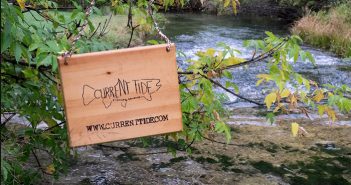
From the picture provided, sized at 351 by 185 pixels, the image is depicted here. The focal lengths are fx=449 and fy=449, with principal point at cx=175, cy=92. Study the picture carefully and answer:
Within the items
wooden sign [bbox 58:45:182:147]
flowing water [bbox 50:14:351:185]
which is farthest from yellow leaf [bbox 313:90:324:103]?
flowing water [bbox 50:14:351:185]

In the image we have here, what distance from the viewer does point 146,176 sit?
15.1 ft

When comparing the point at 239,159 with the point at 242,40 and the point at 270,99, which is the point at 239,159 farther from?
the point at 242,40

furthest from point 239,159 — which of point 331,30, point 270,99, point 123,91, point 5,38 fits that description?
point 331,30

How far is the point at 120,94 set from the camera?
6.11 feet

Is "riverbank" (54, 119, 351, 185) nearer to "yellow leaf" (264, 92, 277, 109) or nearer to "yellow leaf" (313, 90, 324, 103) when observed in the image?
"yellow leaf" (313, 90, 324, 103)

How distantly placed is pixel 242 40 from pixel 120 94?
39.9 ft

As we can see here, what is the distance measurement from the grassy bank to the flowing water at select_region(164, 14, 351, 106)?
18.3 inches

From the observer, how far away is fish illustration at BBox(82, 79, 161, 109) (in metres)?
1.83

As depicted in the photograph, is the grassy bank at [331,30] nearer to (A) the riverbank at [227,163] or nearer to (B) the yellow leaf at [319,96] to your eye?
(A) the riverbank at [227,163]

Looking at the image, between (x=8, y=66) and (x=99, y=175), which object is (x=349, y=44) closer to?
(x=99, y=175)

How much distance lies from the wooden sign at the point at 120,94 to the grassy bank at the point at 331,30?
1105cm

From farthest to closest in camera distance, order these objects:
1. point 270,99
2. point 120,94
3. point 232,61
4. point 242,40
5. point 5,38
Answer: point 242,40 < point 232,61 < point 270,99 < point 120,94 < point 5,38

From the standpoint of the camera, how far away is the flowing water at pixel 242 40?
9.97 meters

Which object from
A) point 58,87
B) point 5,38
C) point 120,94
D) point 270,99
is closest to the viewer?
point 5,38
